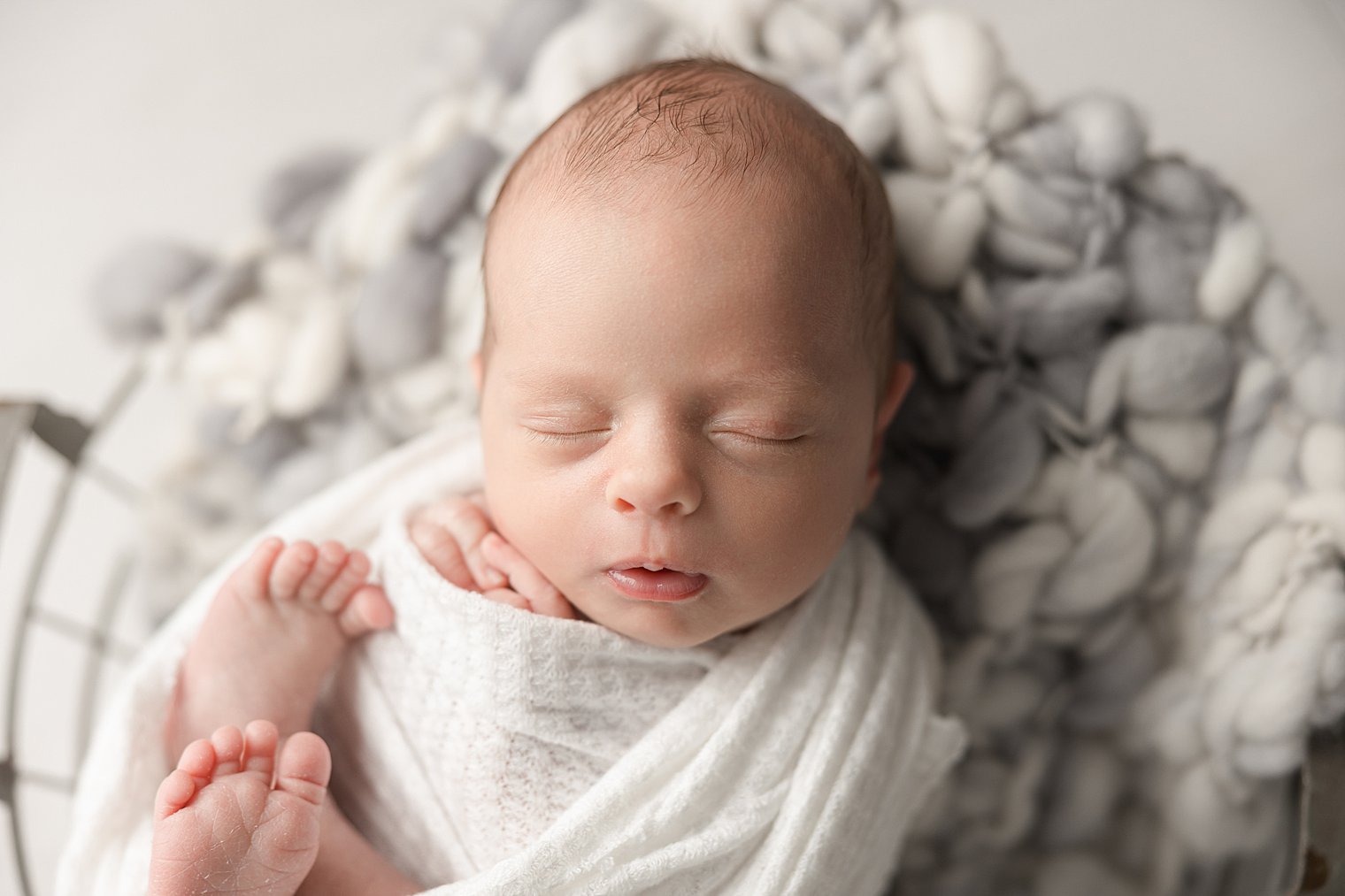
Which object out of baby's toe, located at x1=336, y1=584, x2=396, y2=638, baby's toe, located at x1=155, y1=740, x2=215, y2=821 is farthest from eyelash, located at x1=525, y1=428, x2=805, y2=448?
baby's toe, located at x1=155, y1=740, x2=215, y2=821

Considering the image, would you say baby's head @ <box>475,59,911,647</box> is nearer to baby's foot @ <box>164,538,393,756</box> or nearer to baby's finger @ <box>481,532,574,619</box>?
baby's finger @ <box>481,532,574,619</box>

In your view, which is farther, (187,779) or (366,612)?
(366,612)

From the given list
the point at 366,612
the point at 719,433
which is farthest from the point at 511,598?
the point at 719,433

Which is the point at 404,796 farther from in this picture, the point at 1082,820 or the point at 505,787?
the point at 1082,820

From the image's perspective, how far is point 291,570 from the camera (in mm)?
950

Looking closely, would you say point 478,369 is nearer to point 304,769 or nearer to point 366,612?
point 366,612

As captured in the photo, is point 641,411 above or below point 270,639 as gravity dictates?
above

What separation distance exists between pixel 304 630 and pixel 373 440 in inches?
11.7

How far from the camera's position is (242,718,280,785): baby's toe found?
2.77ft

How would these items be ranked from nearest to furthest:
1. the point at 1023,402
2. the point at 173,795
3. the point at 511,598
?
1. the point at 173,795
2. the point at 511,598
3. the point at 1023,402

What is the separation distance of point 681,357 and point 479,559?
296 millimetres

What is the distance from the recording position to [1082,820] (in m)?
1.15

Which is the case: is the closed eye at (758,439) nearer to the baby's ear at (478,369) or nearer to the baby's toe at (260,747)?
the baby's ear at (478,369)

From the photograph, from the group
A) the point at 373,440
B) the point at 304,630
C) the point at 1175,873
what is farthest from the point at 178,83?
the point at 1175,873
